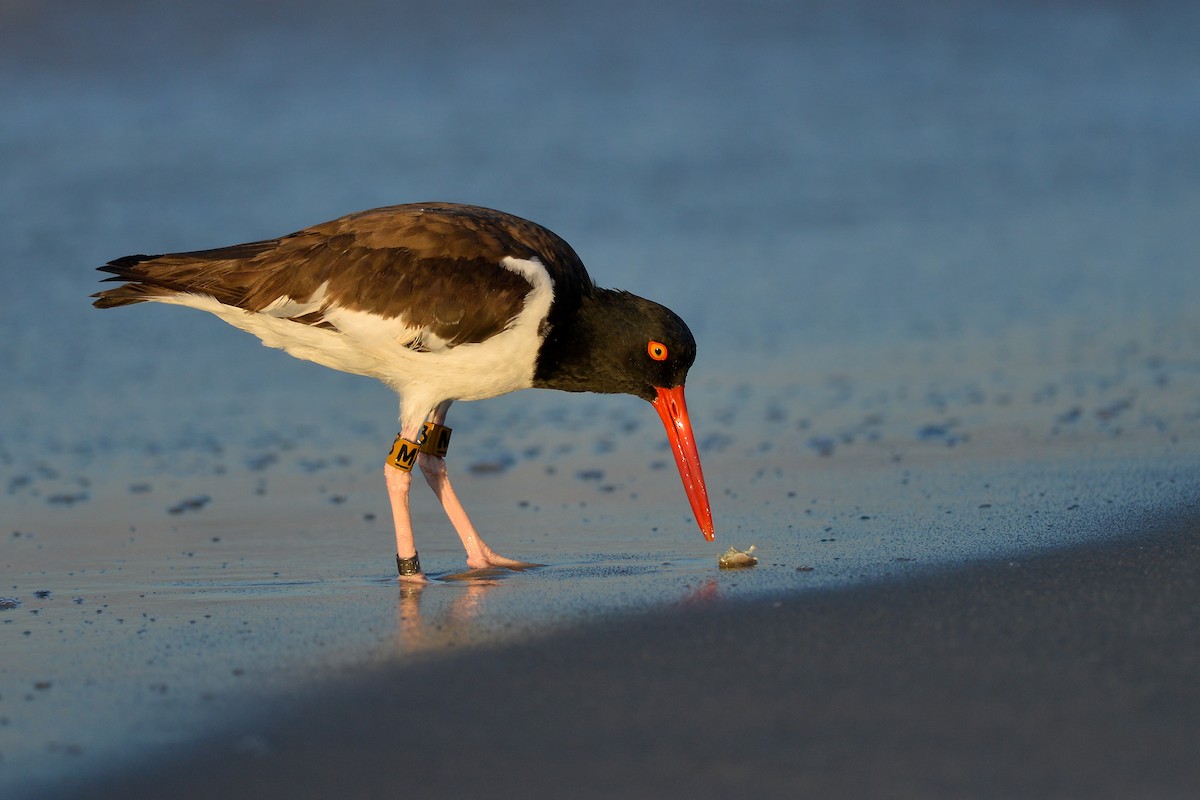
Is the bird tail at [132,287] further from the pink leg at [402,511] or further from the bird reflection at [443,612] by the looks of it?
the bird reflection at [443,612]

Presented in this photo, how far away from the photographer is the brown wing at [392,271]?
5887 millimetres

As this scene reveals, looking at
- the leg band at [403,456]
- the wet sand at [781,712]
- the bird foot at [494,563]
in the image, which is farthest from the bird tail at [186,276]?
the wet sand at [781,712]

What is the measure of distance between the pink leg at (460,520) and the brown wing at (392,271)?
0.68 metres

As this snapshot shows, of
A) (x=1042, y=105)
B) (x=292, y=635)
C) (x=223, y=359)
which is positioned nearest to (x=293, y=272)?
(x=292, y=635)

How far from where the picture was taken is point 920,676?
12.0ft

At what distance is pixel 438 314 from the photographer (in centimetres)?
588

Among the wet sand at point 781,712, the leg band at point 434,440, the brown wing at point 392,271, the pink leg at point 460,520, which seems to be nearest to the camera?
the wet sand at point 781,712

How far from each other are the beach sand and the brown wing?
3.43 ft

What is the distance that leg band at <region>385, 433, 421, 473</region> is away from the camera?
610cm

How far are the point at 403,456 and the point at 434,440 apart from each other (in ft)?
0.98

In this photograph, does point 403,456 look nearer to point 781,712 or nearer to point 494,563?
point 494,563

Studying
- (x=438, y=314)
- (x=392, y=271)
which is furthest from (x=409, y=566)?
(x=392, y=271)

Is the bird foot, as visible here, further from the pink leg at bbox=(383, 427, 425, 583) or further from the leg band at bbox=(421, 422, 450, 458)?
the leg band at bbox=(421, 422, 450, 458)

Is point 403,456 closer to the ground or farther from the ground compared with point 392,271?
closer to the ground
